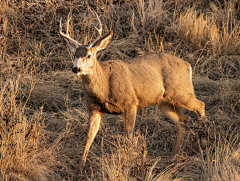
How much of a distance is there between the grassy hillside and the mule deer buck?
35 centimetres

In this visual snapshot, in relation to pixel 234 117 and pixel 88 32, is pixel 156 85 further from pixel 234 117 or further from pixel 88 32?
pixel 88 32

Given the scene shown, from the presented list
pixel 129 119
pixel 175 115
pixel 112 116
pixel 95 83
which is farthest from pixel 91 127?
pixel 175 115

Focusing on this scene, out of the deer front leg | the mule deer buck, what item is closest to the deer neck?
the mule deer buck

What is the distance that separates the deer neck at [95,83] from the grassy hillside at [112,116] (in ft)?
1.98

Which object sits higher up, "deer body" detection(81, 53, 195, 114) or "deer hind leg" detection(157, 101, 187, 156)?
"deer body" detection(81, 53, 195, 114)

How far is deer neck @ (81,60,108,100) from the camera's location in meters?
5.23

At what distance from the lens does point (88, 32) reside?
8523 mm

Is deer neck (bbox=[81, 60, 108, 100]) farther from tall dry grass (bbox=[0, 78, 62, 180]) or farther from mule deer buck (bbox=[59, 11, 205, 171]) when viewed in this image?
tall dry grass (bbox=[0, 78, 62, 180])

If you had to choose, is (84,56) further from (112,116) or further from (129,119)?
(112,116)

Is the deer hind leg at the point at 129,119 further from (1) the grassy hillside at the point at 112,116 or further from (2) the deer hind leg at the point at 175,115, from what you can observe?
(2) the deer hind leg at the point at 175,115

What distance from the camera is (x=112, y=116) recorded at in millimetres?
6980

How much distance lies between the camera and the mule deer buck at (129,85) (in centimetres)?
525

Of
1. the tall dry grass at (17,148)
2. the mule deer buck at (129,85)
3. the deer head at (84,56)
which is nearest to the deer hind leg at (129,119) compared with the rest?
the mule deer buck at (129,85)

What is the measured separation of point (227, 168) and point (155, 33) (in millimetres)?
4631
